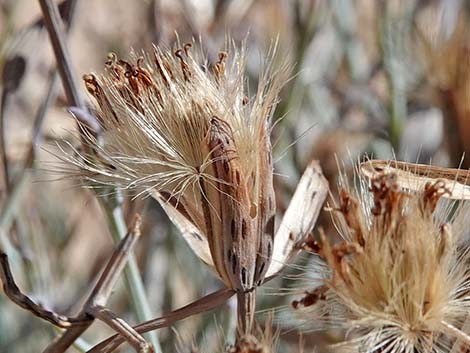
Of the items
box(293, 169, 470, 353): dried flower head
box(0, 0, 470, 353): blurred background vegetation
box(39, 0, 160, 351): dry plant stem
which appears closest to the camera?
box(293, 169, 470, 353): dried flower head

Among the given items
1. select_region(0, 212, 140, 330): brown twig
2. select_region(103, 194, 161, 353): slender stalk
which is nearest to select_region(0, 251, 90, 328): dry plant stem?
select_region(0, 212, 140, 330): brown twig

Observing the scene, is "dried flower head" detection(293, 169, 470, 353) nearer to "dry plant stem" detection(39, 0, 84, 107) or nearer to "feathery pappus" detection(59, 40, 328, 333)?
"feathery pappus" detection(59, 40, 328, 333)

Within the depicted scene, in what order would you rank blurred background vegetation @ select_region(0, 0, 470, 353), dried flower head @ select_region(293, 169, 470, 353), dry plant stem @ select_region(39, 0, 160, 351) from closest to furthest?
dried flower head @ select_region(293, 169, 470, 353)
dry plant stem @ select_region(39, 0, 160, 351)
blurred background vegetation @ select_region(0, 0, 470, 353)

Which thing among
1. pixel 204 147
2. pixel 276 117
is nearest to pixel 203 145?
pixel 204 147

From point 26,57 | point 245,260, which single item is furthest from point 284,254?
point 26,57

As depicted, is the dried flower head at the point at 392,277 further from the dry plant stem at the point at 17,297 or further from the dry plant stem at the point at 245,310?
the dry plant stem at the point at 17,297

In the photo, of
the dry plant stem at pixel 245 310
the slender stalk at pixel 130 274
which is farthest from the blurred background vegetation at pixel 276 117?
the dry plant stem at pixel 245 310

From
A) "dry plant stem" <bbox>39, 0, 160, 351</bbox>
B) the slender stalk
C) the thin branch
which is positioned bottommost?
the thin branch

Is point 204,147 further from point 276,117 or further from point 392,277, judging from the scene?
point 276,117
